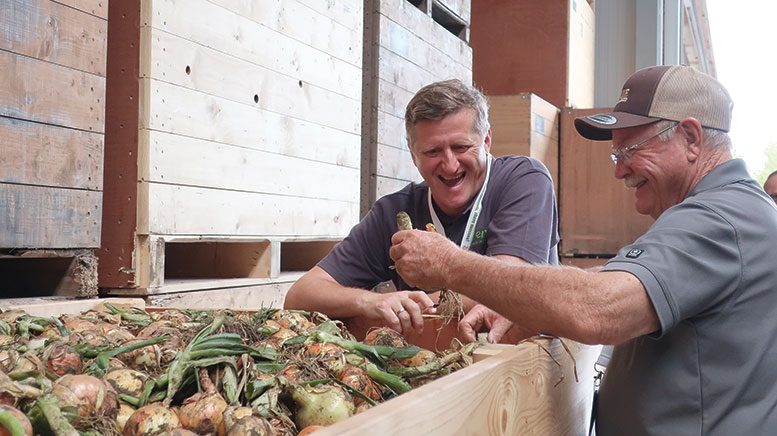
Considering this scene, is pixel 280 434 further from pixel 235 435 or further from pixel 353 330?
pixel 353 330

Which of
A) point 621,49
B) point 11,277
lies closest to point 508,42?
point 621,49

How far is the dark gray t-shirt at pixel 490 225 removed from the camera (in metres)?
3.12

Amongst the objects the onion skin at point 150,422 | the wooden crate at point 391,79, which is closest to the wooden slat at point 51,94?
the onion skin at point 150,422

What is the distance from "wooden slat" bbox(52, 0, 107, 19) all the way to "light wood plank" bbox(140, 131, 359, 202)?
0.52 m

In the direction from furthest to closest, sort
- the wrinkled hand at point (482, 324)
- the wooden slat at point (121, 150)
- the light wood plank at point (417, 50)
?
the light wood plank at point (417, 50) → the wooden slat at point (121, 150) → the wrinkled hand at point (482, 324)

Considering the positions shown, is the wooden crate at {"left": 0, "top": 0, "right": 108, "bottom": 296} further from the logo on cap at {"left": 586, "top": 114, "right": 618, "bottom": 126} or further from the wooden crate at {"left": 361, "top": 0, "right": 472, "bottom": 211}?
the wooden crate at {"left": 361, "top": 0, "right": 472, "bottom": 211}

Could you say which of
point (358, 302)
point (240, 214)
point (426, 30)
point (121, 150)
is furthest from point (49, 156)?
point (426, 30)

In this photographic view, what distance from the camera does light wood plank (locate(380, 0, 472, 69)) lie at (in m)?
5.30

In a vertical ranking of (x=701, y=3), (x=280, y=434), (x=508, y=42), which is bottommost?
(x=280, y=434)

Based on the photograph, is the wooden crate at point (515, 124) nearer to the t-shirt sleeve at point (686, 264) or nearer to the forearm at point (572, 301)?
the t-shirt sleeve at point (686, 264)

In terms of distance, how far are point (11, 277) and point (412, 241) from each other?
207 cm

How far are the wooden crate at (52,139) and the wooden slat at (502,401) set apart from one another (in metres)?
1.90

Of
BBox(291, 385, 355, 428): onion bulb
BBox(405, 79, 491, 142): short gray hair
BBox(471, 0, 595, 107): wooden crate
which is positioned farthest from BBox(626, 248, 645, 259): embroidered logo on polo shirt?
BBox(471, 0, 595, 107): wooden crate

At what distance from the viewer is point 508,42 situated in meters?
8.39
